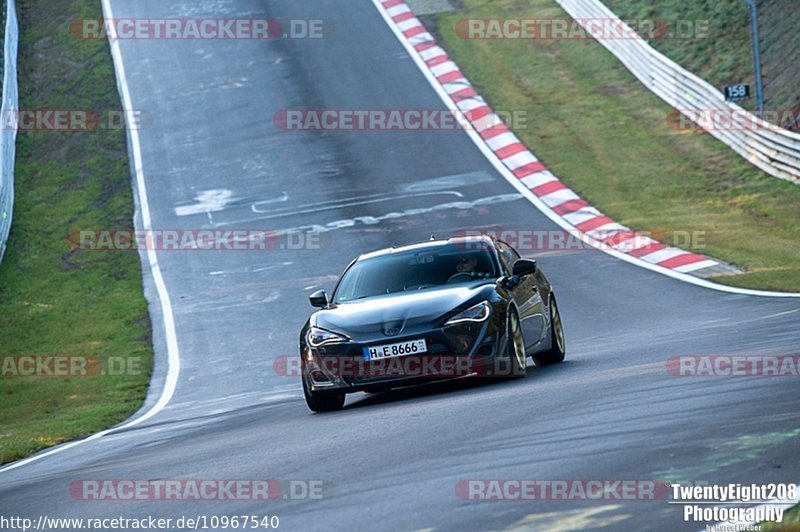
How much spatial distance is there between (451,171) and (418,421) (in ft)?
59.6

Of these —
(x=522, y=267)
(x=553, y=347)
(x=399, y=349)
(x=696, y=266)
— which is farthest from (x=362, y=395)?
(x=696, y=266)

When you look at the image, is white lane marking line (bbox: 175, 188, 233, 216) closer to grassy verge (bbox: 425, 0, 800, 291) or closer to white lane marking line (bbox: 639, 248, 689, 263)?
grassy verge (bbox: 425, 0, 800, 291)

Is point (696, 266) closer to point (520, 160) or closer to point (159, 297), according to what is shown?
point (520, 160)

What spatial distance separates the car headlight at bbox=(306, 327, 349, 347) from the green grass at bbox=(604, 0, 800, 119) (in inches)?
704

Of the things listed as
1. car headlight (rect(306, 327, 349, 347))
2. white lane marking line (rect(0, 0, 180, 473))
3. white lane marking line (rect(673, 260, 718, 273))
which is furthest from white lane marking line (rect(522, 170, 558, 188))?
car headlight (rect(306, 327, 349, 347))

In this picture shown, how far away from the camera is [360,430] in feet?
33.0

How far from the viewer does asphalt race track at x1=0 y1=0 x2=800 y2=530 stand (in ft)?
24.3

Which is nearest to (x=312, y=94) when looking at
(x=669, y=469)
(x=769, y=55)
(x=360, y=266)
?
(x=769, y=55)

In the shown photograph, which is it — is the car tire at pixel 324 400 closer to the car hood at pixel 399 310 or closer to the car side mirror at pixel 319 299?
the car hood at pixel 399 310

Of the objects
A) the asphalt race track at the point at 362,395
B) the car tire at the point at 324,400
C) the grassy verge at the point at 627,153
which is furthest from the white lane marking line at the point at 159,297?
the grassy verge at the point at 627,153

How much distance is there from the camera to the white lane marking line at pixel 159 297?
1380cm

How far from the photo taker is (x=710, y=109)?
29.1 m

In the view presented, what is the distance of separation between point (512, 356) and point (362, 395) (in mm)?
2275

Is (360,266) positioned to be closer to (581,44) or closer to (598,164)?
(598,164)
